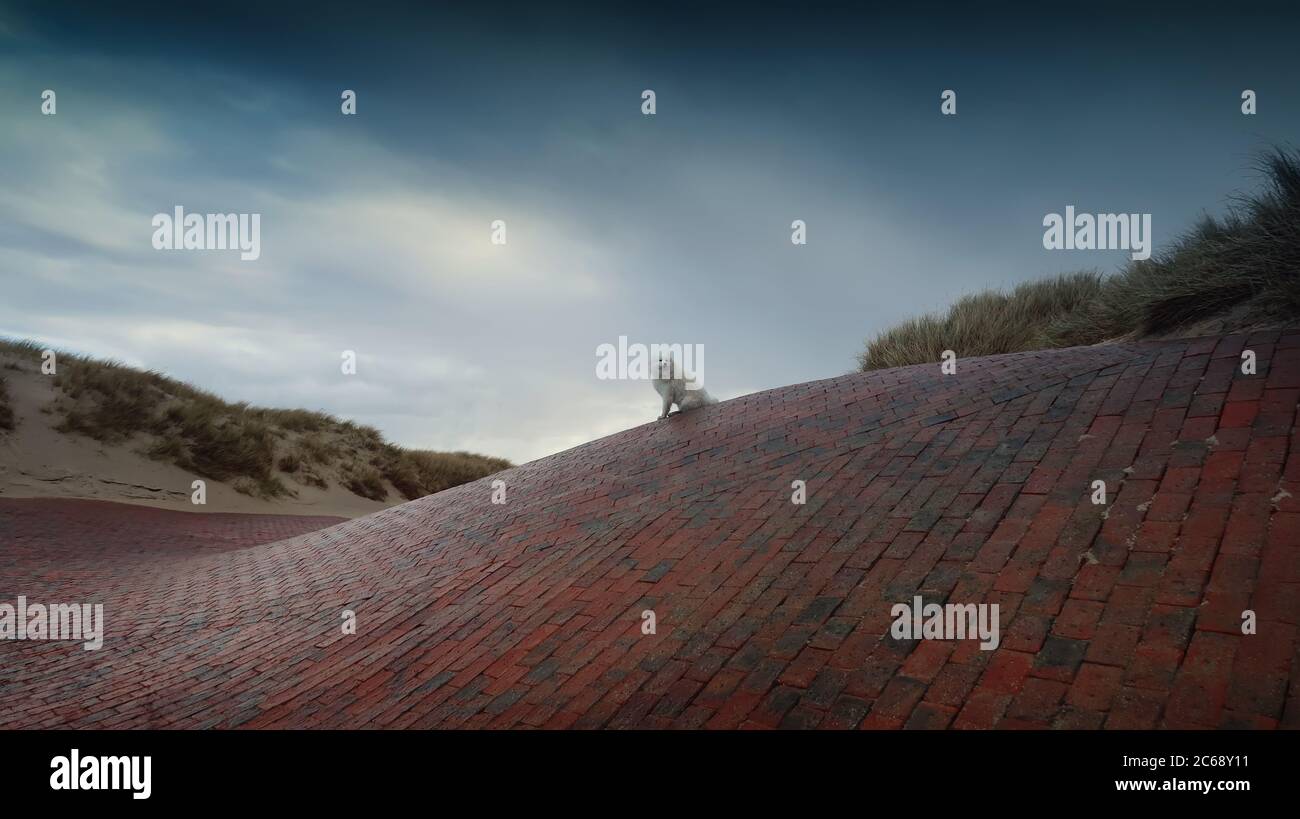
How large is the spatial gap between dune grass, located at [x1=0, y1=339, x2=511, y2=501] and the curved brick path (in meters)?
15.7

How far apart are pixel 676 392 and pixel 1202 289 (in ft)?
20.0

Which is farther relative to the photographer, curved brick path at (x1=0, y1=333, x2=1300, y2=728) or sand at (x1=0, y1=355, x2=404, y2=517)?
sand at (x1=0, y1=355, x2=404, y2=517)

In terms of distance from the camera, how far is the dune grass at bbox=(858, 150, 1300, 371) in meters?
6.86

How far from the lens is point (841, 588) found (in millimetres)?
4340

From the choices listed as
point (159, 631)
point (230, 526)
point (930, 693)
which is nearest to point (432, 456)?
point (230, 526)

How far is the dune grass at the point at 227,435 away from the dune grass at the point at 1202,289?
2101cm

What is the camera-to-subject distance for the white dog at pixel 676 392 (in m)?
9.93

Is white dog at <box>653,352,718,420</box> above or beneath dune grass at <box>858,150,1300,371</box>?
beneath
